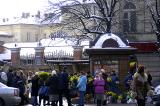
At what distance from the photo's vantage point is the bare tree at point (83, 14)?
43997 mm

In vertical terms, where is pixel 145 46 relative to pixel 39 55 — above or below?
above

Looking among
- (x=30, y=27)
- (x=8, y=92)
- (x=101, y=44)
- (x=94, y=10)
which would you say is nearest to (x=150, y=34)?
(x=94, y=10)

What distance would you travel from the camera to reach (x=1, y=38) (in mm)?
112812

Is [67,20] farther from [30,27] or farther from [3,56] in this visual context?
[30,27]

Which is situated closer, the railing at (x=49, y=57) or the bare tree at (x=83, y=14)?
the bare tree at (x=83, y=14)

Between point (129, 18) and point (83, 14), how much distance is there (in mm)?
4451

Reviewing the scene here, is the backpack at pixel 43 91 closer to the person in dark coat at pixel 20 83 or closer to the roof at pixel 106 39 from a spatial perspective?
the person in dark coat at pixel 20 83

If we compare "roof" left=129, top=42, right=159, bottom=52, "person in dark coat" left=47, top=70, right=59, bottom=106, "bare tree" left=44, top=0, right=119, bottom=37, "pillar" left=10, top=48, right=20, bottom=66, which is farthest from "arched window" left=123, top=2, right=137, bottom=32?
"person in dark coat" left=47, top=70, right=59, bottom=106

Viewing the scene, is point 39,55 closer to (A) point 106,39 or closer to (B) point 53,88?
(A) point 106,39

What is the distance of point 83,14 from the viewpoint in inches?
1750

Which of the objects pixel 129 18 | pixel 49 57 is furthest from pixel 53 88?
pixel 49 57

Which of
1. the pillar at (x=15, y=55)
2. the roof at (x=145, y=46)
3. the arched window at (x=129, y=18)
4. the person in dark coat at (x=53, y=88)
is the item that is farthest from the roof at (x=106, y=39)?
the pillar at (x=15, y=55)

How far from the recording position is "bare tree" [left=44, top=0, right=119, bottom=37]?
144 ft

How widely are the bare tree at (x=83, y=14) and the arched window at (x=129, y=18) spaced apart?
1.09m
